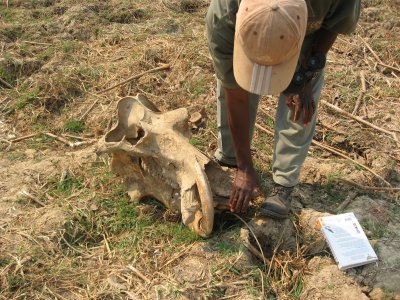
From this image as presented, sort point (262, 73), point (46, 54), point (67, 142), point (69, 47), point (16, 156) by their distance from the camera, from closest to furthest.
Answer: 1. point (262, 73)
2. point (16, 156)
3. point (67, 142)
4. point (46, 54)
5. point (69, 47)

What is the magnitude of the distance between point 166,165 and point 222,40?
0.84m

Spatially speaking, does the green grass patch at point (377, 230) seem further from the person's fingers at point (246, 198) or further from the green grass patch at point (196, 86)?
the green grass patch at point (196, 86)

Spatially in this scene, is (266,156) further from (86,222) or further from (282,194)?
(86,222)

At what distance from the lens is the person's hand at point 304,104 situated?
262cm

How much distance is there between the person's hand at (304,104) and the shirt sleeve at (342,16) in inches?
13.1

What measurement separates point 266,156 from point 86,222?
136 cm

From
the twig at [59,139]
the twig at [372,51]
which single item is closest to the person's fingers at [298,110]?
the twig at [59,139]

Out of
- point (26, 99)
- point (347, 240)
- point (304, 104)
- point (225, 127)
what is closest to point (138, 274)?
point (225, 127)

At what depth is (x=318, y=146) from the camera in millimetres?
3561

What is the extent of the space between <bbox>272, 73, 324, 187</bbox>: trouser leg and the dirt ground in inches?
11.1

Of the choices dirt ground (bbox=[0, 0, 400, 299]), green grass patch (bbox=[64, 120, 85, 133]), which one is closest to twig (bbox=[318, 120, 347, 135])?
dirt ground (bbox=[0, 0, 400, 299])

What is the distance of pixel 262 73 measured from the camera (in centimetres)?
199

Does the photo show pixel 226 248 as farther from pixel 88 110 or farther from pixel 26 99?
pixel 26 99

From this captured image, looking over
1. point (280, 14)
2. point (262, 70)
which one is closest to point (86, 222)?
point (262, 70)
